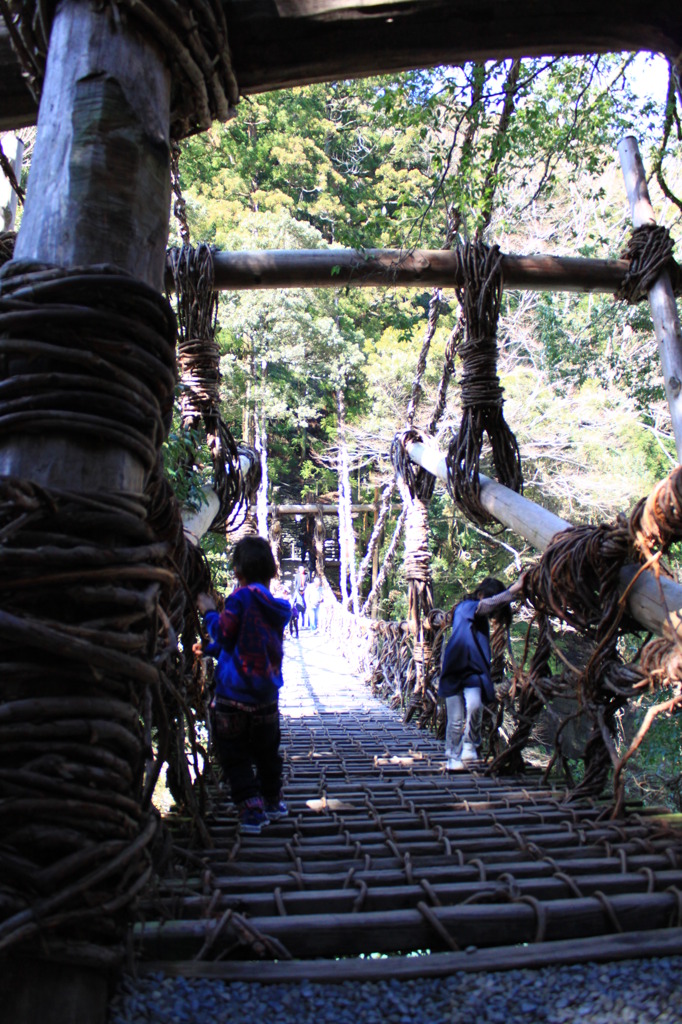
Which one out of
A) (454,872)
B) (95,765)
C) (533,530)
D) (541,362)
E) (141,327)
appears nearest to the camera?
(95,765)

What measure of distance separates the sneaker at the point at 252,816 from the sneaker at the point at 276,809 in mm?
108

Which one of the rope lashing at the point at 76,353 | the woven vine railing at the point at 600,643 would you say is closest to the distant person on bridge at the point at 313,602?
the woven vine railing at the point at 600,643

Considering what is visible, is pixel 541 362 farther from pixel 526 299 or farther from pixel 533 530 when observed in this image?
pixel 533 530

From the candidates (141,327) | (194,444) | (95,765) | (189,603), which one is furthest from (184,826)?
(194,444)

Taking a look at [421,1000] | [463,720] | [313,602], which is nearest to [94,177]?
[421,1000]

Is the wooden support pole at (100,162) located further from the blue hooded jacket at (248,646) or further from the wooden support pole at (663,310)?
the wooden support pole at (663,310)

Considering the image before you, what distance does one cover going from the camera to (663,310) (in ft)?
12.2

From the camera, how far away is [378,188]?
17812 millimetres

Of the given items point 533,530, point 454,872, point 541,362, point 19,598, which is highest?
point 541,362

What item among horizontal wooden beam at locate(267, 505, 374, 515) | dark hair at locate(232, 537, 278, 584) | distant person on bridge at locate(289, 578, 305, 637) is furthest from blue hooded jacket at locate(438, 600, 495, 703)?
horizontal wooden beam at locate(267, 505, 374, 515)

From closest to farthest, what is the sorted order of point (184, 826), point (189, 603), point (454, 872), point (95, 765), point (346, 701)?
point (95, 765), point (454, 872), point (184, 826), point (189, 603), point (346, 701)

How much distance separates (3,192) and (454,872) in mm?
3533

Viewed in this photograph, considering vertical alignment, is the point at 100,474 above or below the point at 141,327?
below

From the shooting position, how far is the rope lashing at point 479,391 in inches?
141
